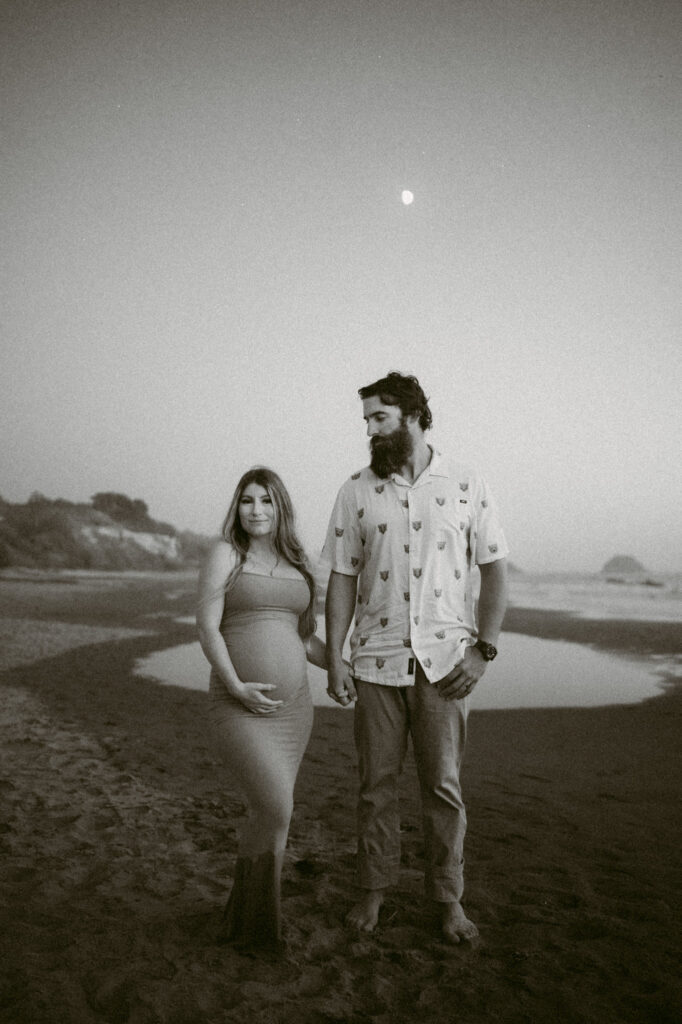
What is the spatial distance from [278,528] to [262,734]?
99cm

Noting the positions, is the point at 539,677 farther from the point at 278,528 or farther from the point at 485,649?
the point at 278,528

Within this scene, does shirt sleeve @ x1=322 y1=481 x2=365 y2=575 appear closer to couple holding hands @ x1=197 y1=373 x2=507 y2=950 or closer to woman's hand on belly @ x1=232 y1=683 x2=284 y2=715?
couple holding hands @ x1=197 y1=373 x2=507 y2=950

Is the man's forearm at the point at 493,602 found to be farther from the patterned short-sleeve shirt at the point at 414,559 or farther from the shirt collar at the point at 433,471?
the shirt collar at the point at 433,471

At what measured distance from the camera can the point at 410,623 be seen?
3.30 meters

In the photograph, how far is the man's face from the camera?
349 centimetres

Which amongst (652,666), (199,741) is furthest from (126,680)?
(652,666)

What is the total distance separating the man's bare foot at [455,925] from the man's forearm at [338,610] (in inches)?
52.2

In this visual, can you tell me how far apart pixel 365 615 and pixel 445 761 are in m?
0.80

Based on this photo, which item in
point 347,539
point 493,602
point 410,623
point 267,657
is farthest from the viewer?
point 347,539

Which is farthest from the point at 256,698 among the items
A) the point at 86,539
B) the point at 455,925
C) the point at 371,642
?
the point at 86,539

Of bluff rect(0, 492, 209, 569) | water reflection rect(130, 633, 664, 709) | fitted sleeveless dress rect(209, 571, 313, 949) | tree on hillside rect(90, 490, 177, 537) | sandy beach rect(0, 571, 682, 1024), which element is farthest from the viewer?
tree on hillside rect(90, 490, 177, 537)

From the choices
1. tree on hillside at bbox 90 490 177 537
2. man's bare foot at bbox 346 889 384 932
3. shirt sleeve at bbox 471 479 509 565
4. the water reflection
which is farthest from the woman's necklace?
tree on hillside at bbox 90 490 177 537

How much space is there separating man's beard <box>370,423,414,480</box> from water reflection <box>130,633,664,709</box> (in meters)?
6.42

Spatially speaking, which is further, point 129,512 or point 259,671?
point 129,512
